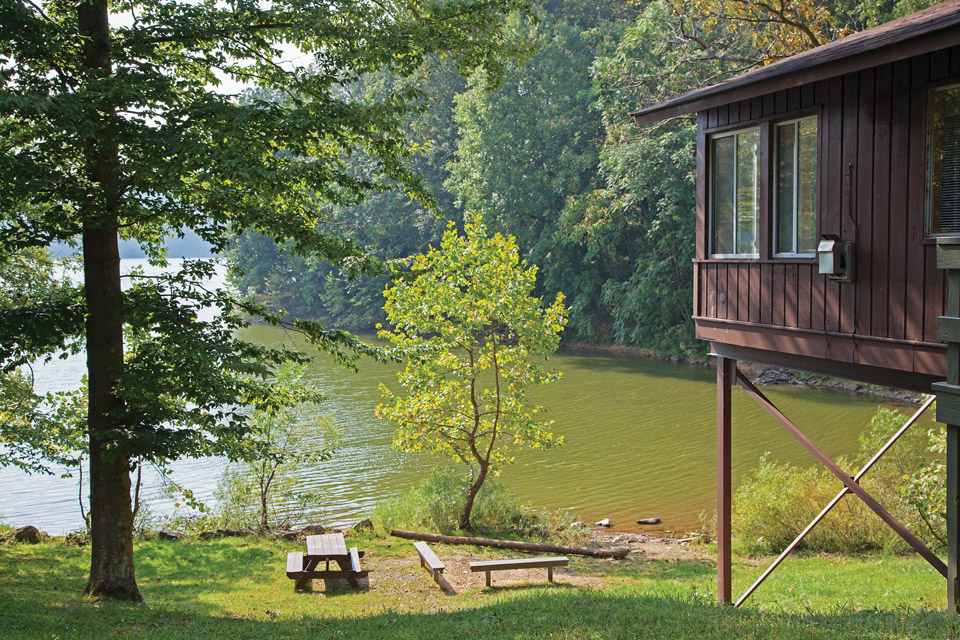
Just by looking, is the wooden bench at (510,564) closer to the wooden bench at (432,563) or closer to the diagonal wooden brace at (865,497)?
the wooden bench at (432,563)

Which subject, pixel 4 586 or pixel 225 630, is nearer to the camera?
pixel 225 630

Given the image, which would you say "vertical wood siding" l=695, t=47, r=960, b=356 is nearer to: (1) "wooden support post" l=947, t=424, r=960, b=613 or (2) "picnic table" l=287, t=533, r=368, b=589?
(1) "wooden support post" l=947, t=424, r=960, b=613

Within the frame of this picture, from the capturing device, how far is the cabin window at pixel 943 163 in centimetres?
638

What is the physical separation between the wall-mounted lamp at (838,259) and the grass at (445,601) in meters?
2.98

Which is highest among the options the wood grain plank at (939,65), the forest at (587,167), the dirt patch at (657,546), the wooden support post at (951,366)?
the forest at (587,167)

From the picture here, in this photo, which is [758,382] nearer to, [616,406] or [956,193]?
[616,406]

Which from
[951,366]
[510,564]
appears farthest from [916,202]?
[510,564]

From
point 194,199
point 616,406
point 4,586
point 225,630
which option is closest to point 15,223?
point 194,199

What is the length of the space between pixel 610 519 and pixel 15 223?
37.9ft

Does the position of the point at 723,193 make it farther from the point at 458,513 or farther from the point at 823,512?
the point at 458,513

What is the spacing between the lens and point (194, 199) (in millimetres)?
8391

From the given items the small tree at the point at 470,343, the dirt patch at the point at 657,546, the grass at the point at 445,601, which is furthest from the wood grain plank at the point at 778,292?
the small tree at the point at 470,343

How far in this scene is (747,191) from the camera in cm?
864

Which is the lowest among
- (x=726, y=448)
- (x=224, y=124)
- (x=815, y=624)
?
(x=815, y=624)
